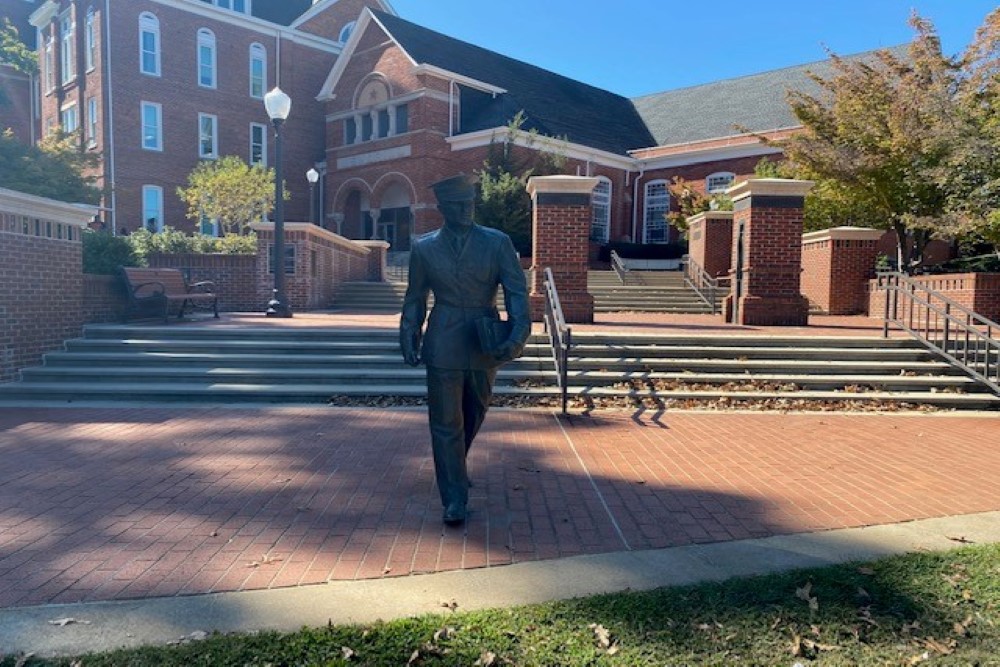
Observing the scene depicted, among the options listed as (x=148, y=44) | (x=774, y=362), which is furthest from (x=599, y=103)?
(x=774, y=362)

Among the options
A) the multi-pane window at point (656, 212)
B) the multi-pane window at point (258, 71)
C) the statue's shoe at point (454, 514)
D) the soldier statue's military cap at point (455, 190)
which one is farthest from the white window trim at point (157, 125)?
the statue's shoe at point (454, 514)

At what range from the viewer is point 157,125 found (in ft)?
97.9

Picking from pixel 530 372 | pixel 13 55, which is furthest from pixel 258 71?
pixel 530 372

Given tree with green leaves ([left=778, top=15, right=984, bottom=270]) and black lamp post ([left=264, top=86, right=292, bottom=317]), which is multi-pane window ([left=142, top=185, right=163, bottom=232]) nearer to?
black lamp post ([left=264, top=86, right=292, bottom=317])

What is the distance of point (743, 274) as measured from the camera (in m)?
12.6

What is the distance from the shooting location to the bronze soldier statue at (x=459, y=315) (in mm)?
3887

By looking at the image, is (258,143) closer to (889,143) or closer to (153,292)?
(153,292)

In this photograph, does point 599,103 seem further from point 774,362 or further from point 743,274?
point 774,362

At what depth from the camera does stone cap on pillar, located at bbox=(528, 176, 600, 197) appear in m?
12.0

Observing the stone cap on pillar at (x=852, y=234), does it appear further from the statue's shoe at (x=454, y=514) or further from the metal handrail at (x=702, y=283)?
the statue's shoe at (x=454, y=514)

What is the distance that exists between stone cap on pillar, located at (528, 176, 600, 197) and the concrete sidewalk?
6.21 meters

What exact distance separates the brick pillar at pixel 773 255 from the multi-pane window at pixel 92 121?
93.4ft

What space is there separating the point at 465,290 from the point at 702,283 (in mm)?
16910

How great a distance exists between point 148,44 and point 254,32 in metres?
4.95
